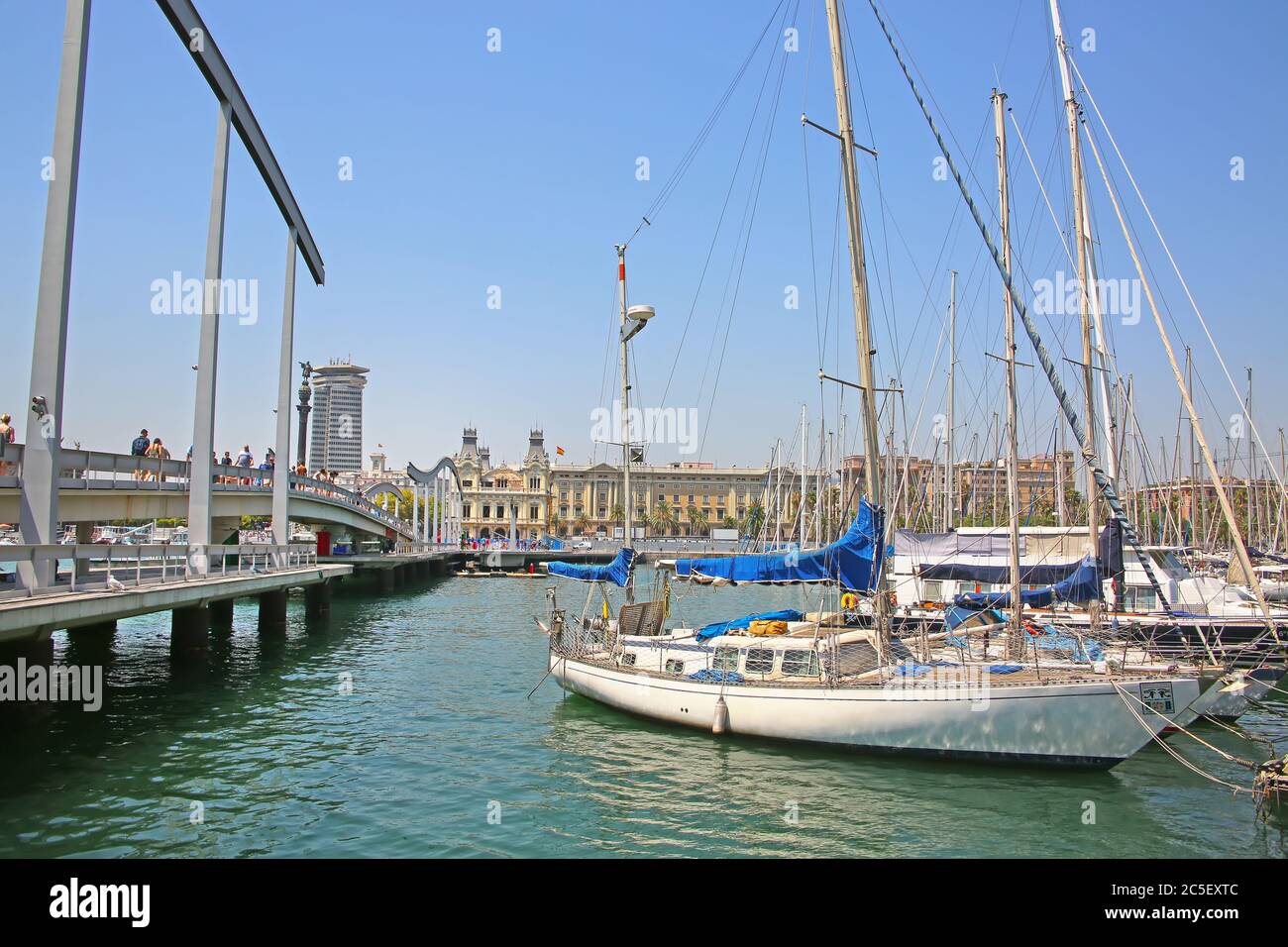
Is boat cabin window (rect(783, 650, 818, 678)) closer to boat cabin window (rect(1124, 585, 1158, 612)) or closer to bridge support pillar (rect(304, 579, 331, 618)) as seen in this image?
boat cabin window (rect(1124, 585, 1158, 612))

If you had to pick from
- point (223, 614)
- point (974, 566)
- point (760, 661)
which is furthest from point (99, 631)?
point (974, 566)

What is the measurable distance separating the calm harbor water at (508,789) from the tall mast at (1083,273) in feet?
19.8

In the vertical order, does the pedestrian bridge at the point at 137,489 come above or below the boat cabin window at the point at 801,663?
above

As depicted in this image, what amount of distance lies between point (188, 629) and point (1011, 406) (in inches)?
1060

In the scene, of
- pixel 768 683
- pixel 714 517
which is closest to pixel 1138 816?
pixel 768 683

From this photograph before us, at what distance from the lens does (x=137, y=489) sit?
101ft

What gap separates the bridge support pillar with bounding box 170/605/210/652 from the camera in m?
30.1

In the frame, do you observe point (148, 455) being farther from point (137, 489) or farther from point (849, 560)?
point (849, 560)

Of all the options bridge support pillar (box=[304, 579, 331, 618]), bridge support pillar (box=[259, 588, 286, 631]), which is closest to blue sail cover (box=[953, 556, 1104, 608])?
bridge support pillar (box=[259, 588, 286, 631])

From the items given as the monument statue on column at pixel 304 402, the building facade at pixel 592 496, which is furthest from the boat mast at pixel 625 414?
the building facade at pixel 592 496

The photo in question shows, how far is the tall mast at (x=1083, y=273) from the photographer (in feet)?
82.2

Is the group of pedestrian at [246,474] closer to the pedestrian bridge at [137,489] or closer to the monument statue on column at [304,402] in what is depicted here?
the pedestrian bridge at [137,489]

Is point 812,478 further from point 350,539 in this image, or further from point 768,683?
point 768,683

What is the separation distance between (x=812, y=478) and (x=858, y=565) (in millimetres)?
129530
